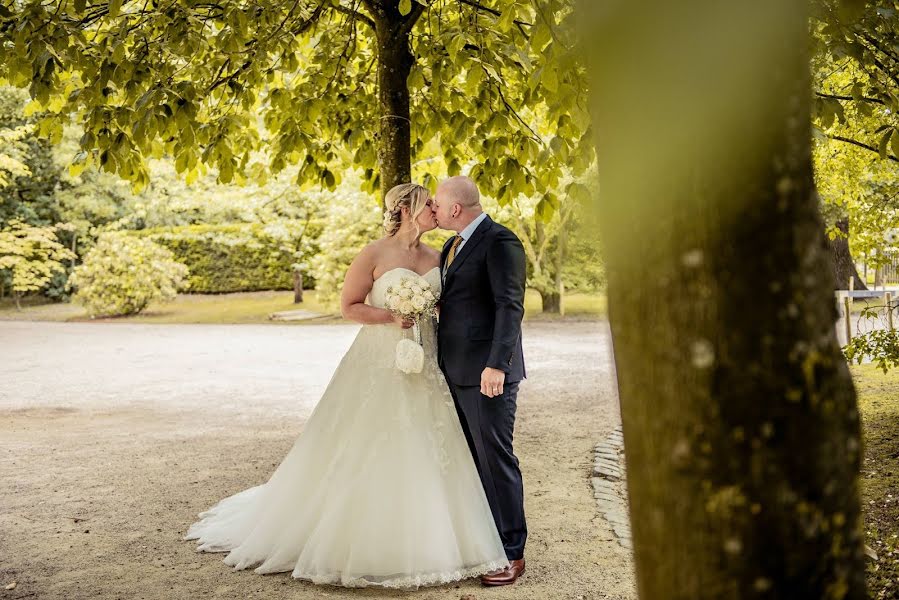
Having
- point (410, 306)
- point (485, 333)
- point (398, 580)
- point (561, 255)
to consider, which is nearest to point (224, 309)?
point (561, 255)

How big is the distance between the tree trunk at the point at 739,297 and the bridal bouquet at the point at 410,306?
3.31 m

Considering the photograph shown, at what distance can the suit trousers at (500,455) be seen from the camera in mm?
4648

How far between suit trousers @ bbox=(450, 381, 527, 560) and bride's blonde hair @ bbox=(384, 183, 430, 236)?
1.12 meters

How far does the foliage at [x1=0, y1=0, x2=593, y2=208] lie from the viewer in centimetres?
514

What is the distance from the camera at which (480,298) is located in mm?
4746

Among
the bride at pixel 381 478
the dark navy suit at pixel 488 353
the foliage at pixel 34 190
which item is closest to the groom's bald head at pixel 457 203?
the dark navy suit at pixel 488 353

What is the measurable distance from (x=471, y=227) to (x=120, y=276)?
76.3 feet

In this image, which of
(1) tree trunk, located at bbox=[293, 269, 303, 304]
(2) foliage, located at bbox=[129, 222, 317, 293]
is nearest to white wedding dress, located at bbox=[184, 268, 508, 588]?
(1) tree trunk, located at bbox=[293, 269, 303, 304]

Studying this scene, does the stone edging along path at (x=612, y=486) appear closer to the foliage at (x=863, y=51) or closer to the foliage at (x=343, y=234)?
the foliage at (x=863, y=51)

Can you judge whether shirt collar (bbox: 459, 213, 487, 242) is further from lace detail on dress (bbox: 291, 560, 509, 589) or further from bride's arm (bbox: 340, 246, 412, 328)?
lace detail on dress (bbox: 291, 560, 509, 589)

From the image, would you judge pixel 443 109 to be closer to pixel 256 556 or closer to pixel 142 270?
pixel 256 556

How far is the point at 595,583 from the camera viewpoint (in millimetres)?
4559

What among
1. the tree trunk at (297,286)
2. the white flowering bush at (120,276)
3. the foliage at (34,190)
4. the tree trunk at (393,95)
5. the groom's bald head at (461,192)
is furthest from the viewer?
the foliage at (34,190)

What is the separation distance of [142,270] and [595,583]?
2389 cm
